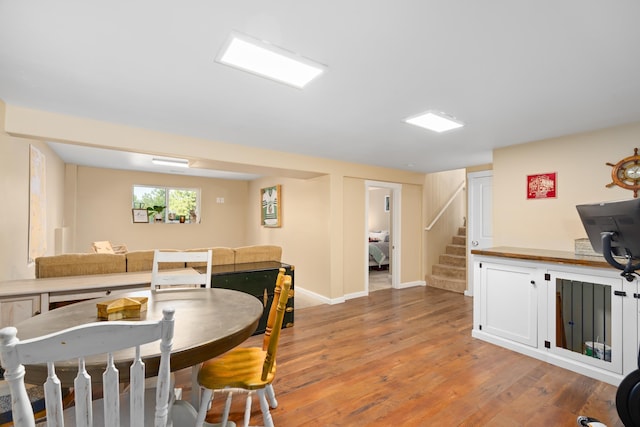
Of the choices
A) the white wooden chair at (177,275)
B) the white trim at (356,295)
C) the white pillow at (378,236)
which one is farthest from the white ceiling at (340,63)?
the white pillow at (378,236)

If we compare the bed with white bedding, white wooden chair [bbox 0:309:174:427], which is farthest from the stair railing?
white wooden chair [bbox 0:309:174:427]

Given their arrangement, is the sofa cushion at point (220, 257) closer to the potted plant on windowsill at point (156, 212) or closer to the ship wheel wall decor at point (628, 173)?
the potted plant on windowsill at point (156, 212)

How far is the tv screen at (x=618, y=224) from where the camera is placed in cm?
149

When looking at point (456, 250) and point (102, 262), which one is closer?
point (102, 262)

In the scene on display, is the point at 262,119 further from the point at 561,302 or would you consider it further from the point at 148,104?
the point at 561,302

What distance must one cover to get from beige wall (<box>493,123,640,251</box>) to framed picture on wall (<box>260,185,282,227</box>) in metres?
3.90

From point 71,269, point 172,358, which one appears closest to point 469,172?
point 172,358

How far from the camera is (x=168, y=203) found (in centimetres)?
693

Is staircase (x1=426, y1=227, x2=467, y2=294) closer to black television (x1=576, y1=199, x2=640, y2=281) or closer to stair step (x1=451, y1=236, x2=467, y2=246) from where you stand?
stair step (x1=451, y1=236, x2=467, y2=246)

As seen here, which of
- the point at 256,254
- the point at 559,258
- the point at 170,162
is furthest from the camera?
the point at 170,162

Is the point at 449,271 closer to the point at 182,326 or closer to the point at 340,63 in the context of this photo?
the point at 340,63

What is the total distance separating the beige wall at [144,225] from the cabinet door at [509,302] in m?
6.14

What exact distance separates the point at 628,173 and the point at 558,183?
0.55 m

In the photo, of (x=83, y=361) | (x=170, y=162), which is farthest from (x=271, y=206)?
(x=83, y=361)
